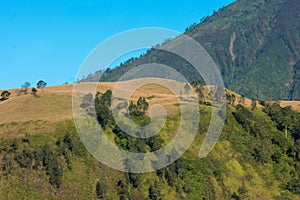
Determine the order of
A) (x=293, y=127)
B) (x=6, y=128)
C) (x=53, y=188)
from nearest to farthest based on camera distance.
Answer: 1. (x=53, y=188)
2. (x=6, y=128)
3. (x=293, y=127)

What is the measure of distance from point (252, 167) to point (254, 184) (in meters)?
9.08

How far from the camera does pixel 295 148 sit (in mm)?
167750

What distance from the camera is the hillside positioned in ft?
444

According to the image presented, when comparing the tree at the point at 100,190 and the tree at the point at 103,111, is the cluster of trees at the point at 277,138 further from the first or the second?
the tree at the point at 100,190

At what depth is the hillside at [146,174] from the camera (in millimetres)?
135375

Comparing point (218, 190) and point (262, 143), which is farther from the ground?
point (262, 143)

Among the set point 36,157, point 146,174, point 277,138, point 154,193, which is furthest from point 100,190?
point 277,138

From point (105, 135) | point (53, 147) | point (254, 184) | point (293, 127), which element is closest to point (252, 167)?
point (254, 184)

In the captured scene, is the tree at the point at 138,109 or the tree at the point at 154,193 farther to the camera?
the tree at the point at 138,109

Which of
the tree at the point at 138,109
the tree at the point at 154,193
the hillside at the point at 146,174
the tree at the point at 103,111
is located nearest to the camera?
the hillside at the point at 146,174

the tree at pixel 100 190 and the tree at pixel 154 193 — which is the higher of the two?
the tree at pixel 100 190

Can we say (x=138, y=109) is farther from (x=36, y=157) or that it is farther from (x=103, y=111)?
(x=36, y=157)

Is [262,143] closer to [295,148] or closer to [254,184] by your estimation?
[295,148]

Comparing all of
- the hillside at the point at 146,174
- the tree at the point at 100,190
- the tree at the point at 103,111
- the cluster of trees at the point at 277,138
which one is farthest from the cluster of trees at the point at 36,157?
the cluster of trees at the point at 277,138
